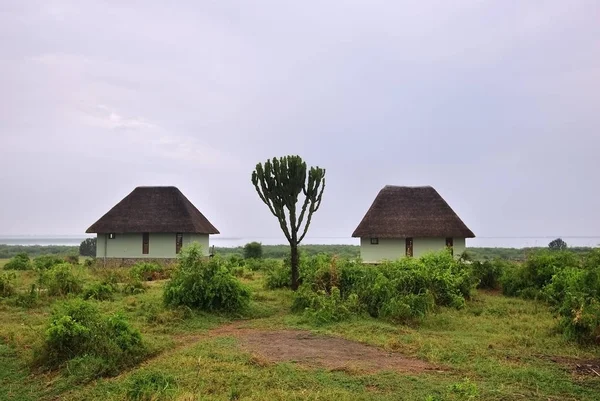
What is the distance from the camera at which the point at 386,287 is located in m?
13.5

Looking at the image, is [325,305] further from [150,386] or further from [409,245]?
[409,245]

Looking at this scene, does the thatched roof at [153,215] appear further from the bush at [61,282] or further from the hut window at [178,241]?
the bush at [61,282]

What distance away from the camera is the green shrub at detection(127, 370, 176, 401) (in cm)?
653

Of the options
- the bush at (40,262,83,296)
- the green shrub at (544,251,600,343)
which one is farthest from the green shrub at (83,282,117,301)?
the green shrub at (544,251,600,343)

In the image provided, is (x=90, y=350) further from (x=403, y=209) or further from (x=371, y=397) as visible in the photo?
(x=403, y=209)

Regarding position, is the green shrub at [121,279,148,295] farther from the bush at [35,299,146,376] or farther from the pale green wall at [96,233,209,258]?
the pale green wall at [96,233,209,258]

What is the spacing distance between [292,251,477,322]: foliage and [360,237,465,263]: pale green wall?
37.8 feet

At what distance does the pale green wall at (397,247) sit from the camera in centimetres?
2823

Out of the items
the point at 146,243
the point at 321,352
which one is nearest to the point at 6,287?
the point at 321,352

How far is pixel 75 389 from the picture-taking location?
7359mm

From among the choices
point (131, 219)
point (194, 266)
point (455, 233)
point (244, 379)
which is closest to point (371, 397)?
point (244, 379)

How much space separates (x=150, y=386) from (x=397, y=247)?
22.7 m

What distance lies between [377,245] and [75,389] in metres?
22.7

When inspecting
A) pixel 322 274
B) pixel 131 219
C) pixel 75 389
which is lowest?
pixel 75 389
